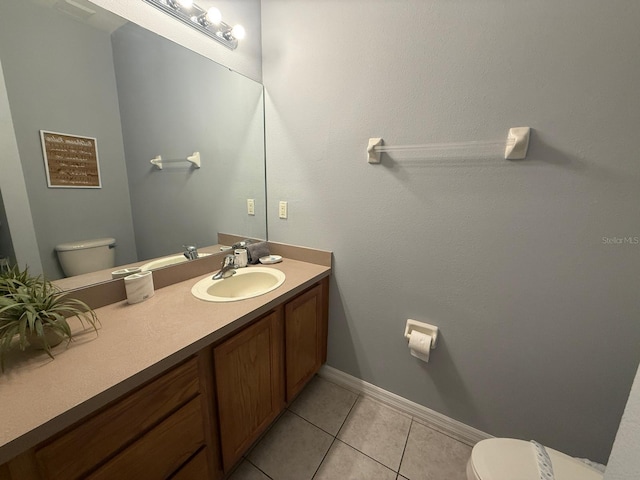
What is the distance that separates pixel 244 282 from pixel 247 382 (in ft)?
1.84

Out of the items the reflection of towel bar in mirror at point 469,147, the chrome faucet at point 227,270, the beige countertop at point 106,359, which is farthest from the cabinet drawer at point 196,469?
the reflection of towel bar in mirror at point 469,147

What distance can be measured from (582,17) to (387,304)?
139 centimetres

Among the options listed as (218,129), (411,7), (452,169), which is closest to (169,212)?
(218,129)

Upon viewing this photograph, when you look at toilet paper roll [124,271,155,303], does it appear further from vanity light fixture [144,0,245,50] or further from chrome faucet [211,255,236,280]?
vanity light fixture [144,0,245,50]

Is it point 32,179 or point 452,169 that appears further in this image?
point 452,169

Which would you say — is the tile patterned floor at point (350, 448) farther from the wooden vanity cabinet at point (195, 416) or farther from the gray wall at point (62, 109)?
the gray wall at point (62, 109)

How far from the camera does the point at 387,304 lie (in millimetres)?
1429

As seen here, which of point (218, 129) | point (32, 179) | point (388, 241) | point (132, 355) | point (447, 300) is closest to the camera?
point (132, 355)

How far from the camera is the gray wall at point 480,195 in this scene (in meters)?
0.91

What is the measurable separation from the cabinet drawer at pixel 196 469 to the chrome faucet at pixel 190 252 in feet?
2.87

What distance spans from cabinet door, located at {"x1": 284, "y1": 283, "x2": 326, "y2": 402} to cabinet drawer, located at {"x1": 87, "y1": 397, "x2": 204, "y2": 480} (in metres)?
0.52

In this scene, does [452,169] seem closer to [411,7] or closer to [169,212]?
[411,7]

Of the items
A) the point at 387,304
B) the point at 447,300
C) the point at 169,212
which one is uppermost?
the point at 169,212

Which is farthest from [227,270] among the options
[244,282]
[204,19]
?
[204,19]
